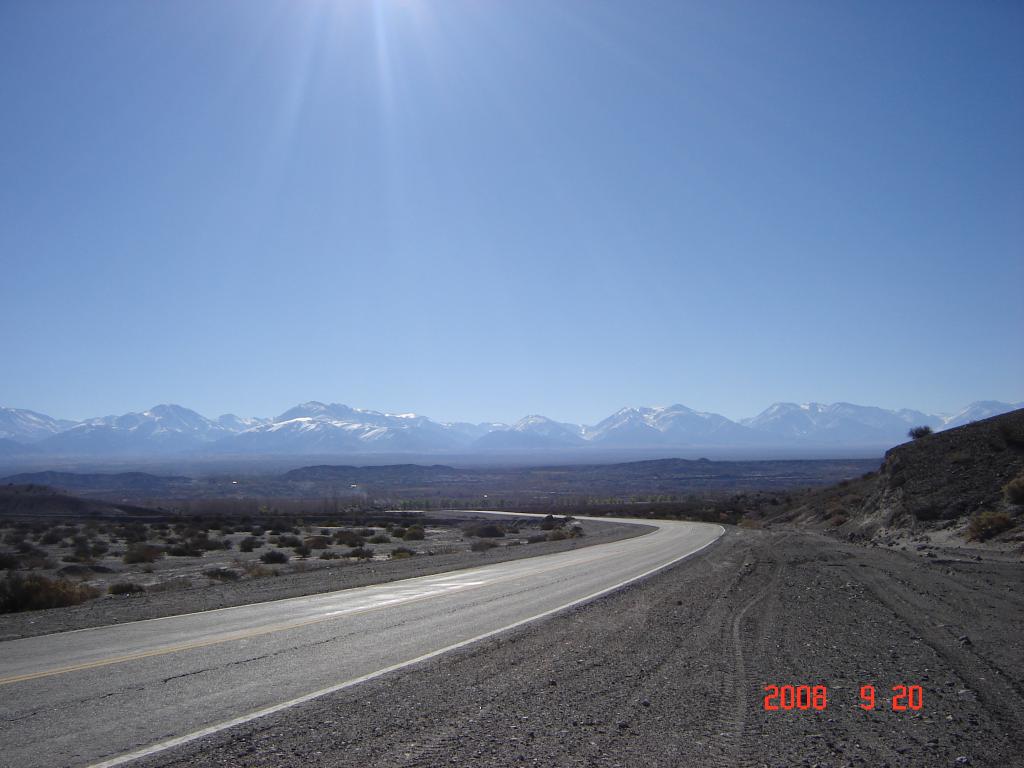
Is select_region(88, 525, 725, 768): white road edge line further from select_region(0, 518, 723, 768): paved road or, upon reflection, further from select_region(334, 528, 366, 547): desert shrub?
select_region(334, 528, 366, 547): desert shrub

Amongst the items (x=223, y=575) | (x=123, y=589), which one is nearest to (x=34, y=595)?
(x=123, y=589)

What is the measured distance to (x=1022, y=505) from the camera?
78.9 feet

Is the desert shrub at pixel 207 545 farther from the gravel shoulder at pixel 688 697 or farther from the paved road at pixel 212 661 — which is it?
the gravel shoulder at pixel 688 697

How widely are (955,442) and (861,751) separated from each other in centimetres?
3279

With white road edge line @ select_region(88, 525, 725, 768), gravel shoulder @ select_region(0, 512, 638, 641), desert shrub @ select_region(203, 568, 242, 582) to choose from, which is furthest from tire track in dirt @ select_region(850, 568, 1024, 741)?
desert shrub @ select_region(203, 568, 242, 582)

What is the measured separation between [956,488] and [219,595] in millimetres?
26970

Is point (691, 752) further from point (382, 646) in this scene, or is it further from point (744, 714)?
point (382, 646)

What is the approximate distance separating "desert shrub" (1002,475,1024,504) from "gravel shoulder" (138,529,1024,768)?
463 inches

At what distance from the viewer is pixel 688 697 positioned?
7773mm

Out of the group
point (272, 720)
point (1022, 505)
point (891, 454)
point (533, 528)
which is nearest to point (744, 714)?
point (272, 720)

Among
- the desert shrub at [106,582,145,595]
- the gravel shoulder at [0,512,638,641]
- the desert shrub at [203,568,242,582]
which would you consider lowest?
the desert shrub at [203,568,242,582]

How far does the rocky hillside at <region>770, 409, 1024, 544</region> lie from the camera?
79.7ft

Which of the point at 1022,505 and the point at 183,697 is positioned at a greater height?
the point at 1022,505

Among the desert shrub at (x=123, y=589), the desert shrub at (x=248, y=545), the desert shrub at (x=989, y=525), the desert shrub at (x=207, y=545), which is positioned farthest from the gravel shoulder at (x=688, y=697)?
the desert shrub at (x=207, y=545)
